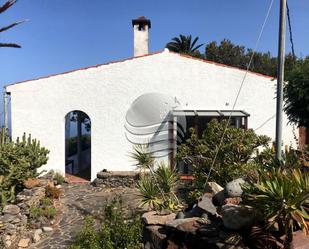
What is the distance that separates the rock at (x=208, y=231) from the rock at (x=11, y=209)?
784 cm

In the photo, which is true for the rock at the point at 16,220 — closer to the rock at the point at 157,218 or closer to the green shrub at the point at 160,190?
the green shrub at the point at 160,190

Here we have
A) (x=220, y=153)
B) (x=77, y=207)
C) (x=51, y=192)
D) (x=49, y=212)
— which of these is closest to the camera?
(x=220, y=153)

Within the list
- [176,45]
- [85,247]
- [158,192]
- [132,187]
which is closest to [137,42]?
[132,187]

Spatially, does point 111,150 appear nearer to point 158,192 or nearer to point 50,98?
point 50,98

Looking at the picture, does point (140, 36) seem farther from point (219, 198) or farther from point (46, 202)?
point (219, 198)

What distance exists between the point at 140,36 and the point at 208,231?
1760cm

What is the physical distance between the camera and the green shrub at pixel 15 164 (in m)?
14.7

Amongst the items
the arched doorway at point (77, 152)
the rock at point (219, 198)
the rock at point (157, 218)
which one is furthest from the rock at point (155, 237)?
the arched doorway at point (77, 152)

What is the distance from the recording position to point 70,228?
44.9 ft

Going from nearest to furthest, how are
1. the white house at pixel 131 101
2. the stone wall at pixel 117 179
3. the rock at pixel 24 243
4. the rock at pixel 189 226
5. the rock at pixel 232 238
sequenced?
the rock at pixel 232 238 < the rock at pixel 189 226 < the rock at pixel 24 243 < the stone wall at pixel 117 179 < the white house at pixel 131 101

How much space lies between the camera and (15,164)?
52.7 feet

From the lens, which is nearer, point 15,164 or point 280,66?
point 280,66

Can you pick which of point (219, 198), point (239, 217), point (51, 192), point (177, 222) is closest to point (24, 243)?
point (51, 192)

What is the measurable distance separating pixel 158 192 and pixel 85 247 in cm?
310
